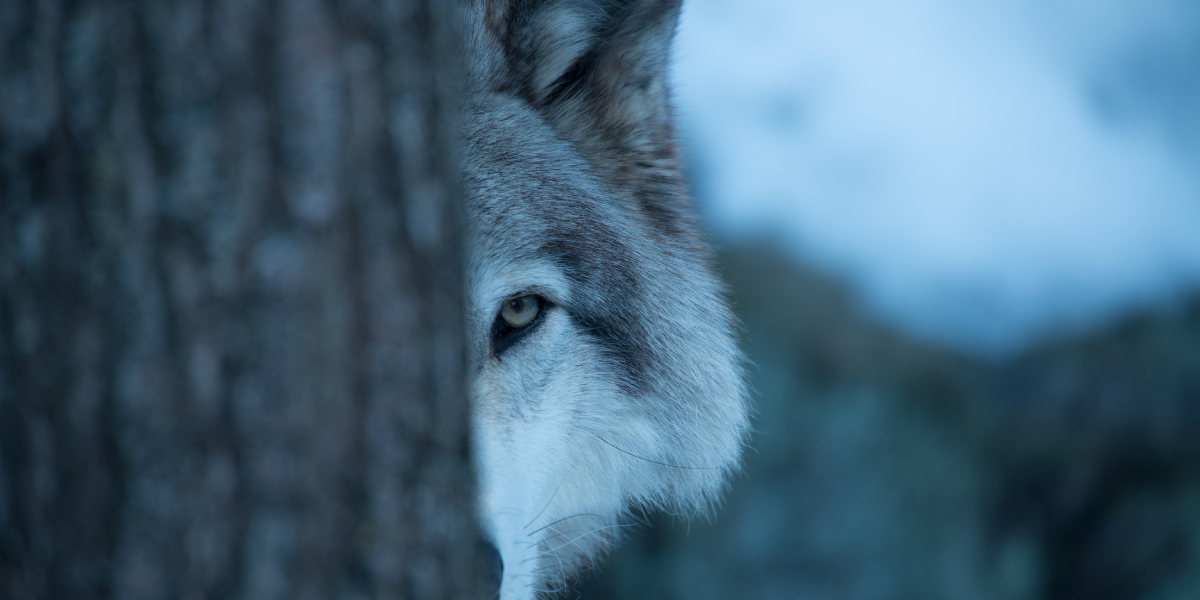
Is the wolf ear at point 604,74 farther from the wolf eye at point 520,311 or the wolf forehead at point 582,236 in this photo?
the wolf eye at point 520,311

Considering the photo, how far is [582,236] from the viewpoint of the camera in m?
2.02

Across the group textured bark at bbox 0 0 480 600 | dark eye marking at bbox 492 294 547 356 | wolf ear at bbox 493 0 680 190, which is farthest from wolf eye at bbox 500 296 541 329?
textured bark at bbox 0 0 480 600

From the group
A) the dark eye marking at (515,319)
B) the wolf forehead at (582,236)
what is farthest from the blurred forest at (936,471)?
the dark eye marking at (515,319)

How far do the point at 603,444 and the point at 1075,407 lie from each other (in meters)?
5.14

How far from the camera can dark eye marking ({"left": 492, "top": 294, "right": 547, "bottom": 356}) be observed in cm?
185

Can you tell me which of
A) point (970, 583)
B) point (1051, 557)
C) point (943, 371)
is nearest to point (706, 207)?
point (943, 371)

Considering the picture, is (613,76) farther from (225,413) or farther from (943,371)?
(943,371)

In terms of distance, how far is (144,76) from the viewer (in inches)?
27.6

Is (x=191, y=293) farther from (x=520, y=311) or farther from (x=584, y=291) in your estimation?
(x=584, y=291)

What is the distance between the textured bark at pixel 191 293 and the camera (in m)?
0.70

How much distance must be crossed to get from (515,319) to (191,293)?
3.84 ft

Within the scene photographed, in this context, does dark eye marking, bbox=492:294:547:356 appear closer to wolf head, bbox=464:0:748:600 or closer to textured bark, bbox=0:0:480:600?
wolf head, bbox=464:0:748:600

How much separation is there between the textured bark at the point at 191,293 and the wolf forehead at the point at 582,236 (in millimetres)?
1015

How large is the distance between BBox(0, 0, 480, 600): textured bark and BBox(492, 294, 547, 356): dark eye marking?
1.05m
